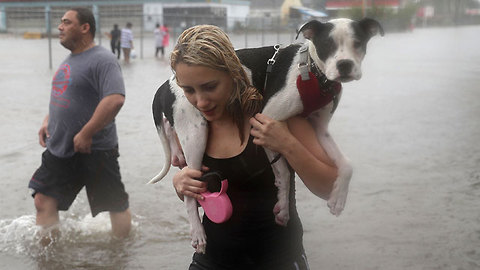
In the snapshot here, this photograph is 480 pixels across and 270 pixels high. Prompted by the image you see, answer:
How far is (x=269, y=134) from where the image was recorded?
2.23 metres

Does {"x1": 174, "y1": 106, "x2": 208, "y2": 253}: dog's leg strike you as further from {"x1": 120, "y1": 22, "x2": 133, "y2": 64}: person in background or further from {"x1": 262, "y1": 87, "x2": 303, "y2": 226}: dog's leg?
{"x1": 120, "y1": 22, "x2": 133, "y2": 64}: person in background

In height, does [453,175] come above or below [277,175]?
below

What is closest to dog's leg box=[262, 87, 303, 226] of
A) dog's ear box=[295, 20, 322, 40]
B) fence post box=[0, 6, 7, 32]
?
dog's ear box=[295, 20, 322, 40]

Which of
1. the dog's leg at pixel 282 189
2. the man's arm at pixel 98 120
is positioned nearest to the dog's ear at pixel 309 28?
the dog's leg at pixel 282 189

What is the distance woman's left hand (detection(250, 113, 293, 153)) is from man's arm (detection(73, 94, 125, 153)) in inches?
97.2

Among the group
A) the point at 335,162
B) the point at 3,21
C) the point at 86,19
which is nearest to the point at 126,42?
the point at 3,21

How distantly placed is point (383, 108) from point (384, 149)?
379 cm

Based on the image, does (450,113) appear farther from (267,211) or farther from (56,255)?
(267,211)

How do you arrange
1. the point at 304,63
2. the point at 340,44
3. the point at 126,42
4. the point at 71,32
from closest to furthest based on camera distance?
the point at 340,44 → the point at 304,63 → the point at 71,32 → the point at 126,42

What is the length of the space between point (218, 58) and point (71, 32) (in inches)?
113

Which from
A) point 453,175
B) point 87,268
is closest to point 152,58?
point 453,175

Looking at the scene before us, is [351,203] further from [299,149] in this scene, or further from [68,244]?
[299,149]

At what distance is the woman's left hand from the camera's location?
223cm

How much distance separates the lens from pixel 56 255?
4.78m
